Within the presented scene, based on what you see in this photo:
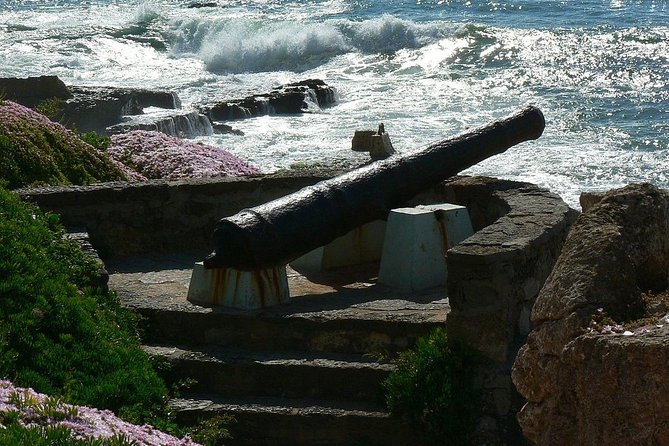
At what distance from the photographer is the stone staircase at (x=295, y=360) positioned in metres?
6.89

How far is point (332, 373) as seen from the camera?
23.2 ft

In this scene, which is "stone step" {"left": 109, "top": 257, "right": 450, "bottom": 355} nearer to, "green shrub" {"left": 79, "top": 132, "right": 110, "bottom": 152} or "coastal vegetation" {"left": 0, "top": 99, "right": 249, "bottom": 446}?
"coastal vegetation" {"left": 0, "top": 99, "right": 249, "bottom": 446}

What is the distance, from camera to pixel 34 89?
64.4ft

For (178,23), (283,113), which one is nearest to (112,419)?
(283,113)

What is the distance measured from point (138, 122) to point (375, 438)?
536 inches

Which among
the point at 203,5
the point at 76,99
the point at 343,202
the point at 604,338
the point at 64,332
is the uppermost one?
the point at 604,338

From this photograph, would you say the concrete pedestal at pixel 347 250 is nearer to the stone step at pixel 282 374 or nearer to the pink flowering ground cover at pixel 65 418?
the stone step at pixel 282 374

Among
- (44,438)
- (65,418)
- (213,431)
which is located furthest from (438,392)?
(44,438)

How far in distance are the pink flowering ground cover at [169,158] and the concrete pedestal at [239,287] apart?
17.9 ft

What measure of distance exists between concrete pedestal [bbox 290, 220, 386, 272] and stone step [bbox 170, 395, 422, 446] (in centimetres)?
190

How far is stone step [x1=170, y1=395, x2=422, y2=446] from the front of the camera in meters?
6.85

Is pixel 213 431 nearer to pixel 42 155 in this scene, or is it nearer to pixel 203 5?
pixel 42 155

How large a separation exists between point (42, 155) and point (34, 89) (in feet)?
30.9

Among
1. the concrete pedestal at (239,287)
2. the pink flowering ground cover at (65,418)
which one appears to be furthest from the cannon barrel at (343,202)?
the pink flowering ground cover at (65,418)
